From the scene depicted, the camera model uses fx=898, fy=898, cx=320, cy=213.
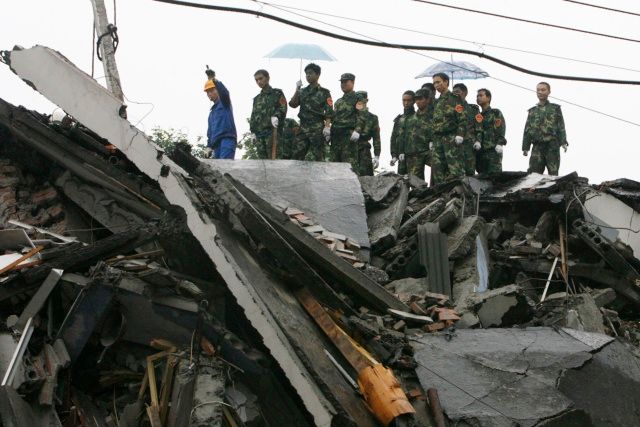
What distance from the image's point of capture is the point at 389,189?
1190 centimetres

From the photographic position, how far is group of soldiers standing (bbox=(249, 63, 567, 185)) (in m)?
14.1

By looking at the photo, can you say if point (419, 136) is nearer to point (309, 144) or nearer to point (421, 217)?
point (309, 144)

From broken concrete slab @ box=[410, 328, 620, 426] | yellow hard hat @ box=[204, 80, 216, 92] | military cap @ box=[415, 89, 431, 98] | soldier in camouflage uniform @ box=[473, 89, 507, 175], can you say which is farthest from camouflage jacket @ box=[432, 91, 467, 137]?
broken concrete slab @ box=[410, 328, 620, 426]

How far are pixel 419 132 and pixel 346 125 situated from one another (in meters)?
1.22

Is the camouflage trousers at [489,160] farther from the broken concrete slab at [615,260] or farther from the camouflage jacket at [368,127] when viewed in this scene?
the broken concrete slab at [615,260]

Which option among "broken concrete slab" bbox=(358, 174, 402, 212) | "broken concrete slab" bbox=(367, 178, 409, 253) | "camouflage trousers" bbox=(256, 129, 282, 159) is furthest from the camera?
"camouflage trousers" bbox=(256, 129, 282, 159)

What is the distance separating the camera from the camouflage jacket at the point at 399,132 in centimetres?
1515

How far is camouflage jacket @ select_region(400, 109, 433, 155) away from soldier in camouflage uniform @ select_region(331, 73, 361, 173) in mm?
940

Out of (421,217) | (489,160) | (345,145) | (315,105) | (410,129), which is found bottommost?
(421,217)

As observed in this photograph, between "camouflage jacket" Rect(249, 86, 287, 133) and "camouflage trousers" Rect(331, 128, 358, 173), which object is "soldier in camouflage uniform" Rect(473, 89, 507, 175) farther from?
"camouflage jacket" Rect(249, 86, 287, 133)

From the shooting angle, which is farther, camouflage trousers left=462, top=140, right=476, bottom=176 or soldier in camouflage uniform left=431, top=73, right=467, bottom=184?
camouflage trousers left=462, top=140, right=476, bottom=176

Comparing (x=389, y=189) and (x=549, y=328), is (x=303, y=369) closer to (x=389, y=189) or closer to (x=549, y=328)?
(x=549, y=328)

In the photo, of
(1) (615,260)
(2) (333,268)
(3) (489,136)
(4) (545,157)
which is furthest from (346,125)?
(2) (333,268)

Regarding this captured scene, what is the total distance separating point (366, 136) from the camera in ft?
48.3
